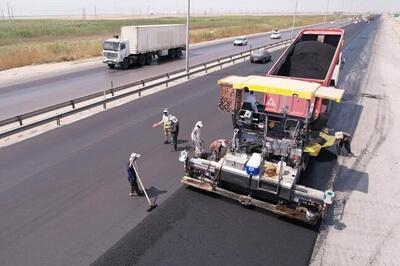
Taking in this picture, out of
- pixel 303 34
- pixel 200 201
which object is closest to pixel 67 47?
pixel 303 34

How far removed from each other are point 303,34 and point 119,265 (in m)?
17.2

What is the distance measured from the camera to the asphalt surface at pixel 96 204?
25.1 ft

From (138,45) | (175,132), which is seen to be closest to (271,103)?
(175,132)

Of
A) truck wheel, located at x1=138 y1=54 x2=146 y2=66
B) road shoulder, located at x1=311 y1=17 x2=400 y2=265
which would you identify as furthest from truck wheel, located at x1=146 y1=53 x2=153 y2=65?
road shoulder, located at x1=311 y1=17 x2=400 y2=265

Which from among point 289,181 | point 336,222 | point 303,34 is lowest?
point 336,222

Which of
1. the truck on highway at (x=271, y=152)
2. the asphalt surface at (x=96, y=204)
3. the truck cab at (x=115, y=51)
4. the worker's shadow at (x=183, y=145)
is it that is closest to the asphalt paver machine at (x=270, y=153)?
the truck on highway at (x=271, y=152)

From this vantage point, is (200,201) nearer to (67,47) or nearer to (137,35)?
(137,35)

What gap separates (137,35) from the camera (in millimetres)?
31594

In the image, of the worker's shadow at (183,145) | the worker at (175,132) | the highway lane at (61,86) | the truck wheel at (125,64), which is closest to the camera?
the worker at (175,132)

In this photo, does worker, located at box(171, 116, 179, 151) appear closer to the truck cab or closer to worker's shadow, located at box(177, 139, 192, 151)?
worker's shadow, located at box(177, 139, 192, 151)

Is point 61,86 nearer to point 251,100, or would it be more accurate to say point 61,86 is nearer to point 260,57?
point 251,100

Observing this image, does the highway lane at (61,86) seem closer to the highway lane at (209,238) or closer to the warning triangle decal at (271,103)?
the highway lane at (209,238)

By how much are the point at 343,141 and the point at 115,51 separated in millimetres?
23736

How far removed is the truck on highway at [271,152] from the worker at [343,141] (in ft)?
3.00
